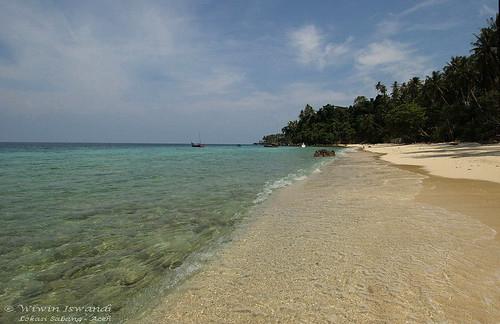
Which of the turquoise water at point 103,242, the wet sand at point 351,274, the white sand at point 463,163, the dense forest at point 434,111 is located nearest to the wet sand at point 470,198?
the wet sand at point 351,274

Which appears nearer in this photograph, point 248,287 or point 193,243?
point 248,287

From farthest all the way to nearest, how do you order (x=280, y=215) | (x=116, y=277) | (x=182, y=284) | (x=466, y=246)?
1. (x=280, y=215)
2. (x=466, y=246)
3. (x=116, y=277)
4. (x=182, y=284)

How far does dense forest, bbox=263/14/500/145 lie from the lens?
4841 cm

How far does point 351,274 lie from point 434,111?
283ft

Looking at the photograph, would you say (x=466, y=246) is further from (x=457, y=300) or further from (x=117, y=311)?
(x=117, y=311)

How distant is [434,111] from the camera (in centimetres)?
7562

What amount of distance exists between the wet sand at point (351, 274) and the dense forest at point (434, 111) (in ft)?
173

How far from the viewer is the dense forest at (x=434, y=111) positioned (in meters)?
48.4

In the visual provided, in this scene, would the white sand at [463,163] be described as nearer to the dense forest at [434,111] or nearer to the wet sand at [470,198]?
the wet sand at [470,198]

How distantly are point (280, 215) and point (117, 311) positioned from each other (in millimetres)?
5378

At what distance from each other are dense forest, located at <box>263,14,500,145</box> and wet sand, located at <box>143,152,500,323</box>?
52877mm

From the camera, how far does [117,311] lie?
3.72 m

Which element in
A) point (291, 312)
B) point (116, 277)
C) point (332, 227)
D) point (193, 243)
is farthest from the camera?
point (332, 227)

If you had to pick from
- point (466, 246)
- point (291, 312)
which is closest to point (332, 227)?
point (466, 246)
